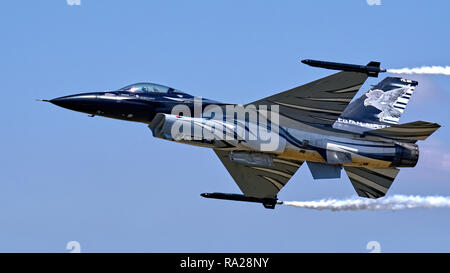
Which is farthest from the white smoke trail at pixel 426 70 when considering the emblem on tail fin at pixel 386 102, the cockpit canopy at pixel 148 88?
the cockpit canopy at pixel 148 88

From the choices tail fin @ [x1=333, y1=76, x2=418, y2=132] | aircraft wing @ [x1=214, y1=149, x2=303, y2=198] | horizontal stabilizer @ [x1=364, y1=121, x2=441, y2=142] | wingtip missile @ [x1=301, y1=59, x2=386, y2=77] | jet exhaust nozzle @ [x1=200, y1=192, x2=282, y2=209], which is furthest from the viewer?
aircraft wing @ [x1=214, y1=149, x2=303, y2=198]

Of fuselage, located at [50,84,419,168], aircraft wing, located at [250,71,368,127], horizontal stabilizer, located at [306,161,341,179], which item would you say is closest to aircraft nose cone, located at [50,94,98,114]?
fuselage, located at [50,84,419,168]

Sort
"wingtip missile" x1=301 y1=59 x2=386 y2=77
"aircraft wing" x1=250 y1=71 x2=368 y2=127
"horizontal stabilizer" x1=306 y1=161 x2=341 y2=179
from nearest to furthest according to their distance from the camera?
1. "wingtip missile" x1=301 y1=59 x2=386 y2=77
2. "aircraft wing" x1=250 y1=71 x2=368 y2=127
3. "horizontal stabilizer" x1=306 y1=161 x2=341 y2=179

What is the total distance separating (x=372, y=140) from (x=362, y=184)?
1.65 meters

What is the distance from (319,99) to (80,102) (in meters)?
7.37

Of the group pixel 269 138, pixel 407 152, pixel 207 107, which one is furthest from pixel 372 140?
pixel 207 107

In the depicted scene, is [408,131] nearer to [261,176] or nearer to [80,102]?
[261,176]

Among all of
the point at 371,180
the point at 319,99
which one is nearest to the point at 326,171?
the point at 371,180

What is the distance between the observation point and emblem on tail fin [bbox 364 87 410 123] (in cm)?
3120

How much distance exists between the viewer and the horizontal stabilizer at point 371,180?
30688mm

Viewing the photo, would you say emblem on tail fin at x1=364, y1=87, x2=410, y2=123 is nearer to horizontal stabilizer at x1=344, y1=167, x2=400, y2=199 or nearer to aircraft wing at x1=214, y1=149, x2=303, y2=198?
horizontal stabilizer at x1=344, y1=167, x2=400, y2=199

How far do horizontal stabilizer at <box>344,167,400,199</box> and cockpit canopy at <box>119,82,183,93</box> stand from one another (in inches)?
248

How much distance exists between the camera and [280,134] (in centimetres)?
2947

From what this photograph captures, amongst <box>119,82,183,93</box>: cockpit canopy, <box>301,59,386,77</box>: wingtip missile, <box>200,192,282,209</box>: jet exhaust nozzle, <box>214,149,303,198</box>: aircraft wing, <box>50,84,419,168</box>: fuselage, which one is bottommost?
<box>200,192,282,209</box>: jet exhaust nozzle
